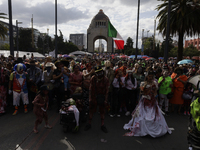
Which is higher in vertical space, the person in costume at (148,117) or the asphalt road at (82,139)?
the person in costume at (148,117)

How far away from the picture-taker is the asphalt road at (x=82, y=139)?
397cm

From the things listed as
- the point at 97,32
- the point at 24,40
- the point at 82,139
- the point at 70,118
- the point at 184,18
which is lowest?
the point at 82,139

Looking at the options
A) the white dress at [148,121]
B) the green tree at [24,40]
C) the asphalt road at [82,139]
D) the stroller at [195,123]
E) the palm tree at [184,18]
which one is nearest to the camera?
the stroller at [195,123]

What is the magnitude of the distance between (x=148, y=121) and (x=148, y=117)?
4.2 inches

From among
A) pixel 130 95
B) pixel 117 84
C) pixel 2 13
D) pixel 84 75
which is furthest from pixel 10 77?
pixel 2 13

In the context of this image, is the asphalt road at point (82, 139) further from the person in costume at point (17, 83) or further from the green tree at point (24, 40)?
the green tree at point (24, 40)

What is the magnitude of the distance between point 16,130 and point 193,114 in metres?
4.63

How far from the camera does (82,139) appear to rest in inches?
171

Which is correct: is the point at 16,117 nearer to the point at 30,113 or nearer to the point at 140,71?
the point at 30,113

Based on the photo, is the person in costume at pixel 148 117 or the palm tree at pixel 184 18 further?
the palm tree at pixel 184 18

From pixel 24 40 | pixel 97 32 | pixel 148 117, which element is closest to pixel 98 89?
pixel 148 117

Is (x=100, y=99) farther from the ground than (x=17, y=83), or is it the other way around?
(x=17, y=83)

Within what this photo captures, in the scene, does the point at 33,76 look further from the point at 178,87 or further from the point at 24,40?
the point at 24,40

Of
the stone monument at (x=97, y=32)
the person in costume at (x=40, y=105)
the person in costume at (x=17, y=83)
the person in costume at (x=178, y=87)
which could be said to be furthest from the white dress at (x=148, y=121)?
the stone monument at (x=97, y=32)
